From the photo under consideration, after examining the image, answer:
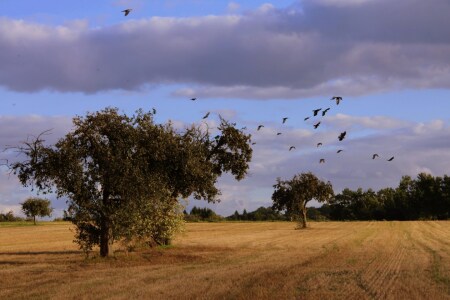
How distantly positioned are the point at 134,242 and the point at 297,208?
4971 cm

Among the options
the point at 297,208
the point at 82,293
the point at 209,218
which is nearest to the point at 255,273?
the point at 82,293

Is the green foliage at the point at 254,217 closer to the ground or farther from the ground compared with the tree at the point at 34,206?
closer to the ground

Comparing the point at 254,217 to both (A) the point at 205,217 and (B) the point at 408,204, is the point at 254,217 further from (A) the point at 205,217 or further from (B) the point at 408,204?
(B) the point at 408,204

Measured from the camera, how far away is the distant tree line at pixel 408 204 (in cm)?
14375

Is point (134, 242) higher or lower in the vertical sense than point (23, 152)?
lower

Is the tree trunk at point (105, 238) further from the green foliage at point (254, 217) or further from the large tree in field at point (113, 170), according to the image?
the green foliage at point (254, 217)

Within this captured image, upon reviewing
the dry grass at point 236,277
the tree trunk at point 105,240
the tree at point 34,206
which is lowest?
the dry grass at point 236,277

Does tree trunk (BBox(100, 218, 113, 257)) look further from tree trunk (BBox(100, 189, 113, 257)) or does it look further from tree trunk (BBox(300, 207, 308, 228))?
tree trunk (BBox(300, 207, 308, 228))

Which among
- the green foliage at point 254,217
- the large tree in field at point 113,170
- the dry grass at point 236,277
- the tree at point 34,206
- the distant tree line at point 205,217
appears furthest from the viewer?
the green foliage at point 254,217

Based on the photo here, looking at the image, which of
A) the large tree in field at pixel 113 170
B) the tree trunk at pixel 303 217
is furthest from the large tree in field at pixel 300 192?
the large tree in field at pixel 113 170

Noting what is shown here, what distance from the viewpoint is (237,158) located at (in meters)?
43.1

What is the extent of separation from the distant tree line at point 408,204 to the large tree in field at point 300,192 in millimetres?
56007

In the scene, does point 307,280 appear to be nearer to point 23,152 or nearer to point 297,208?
point 23,152

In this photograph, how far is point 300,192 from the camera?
81.2 meters
